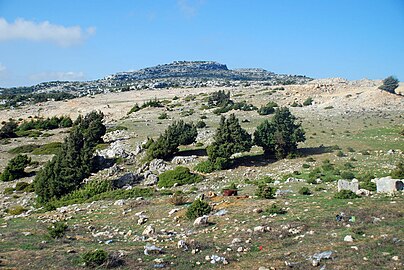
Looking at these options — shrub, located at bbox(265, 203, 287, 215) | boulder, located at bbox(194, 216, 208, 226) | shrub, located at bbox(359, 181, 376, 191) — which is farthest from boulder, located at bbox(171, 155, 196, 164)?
shrub, located at bbox(265, 203, 287, 215)

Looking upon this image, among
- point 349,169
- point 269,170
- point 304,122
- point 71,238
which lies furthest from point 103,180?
point 304,122

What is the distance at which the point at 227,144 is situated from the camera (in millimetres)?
30062

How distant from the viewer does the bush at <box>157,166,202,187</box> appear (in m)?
26.6

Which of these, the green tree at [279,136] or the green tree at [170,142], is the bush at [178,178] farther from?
the green tree at [279,136]

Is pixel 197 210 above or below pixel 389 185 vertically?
below

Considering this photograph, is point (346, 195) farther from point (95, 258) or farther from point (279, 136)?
point (279, 136)

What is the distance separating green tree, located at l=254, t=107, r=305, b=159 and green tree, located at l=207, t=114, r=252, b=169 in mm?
1233

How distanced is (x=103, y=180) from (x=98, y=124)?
19000mm

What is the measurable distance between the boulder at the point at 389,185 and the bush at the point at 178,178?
40.7 feet

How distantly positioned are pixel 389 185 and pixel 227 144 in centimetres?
1454

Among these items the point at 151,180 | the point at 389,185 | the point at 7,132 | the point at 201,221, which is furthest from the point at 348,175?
the point at 7,132

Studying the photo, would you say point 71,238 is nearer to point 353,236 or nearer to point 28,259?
point 28,259

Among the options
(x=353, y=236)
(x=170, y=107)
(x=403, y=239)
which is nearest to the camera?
(x=403, y=239)

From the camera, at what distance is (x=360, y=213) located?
13.8 m
